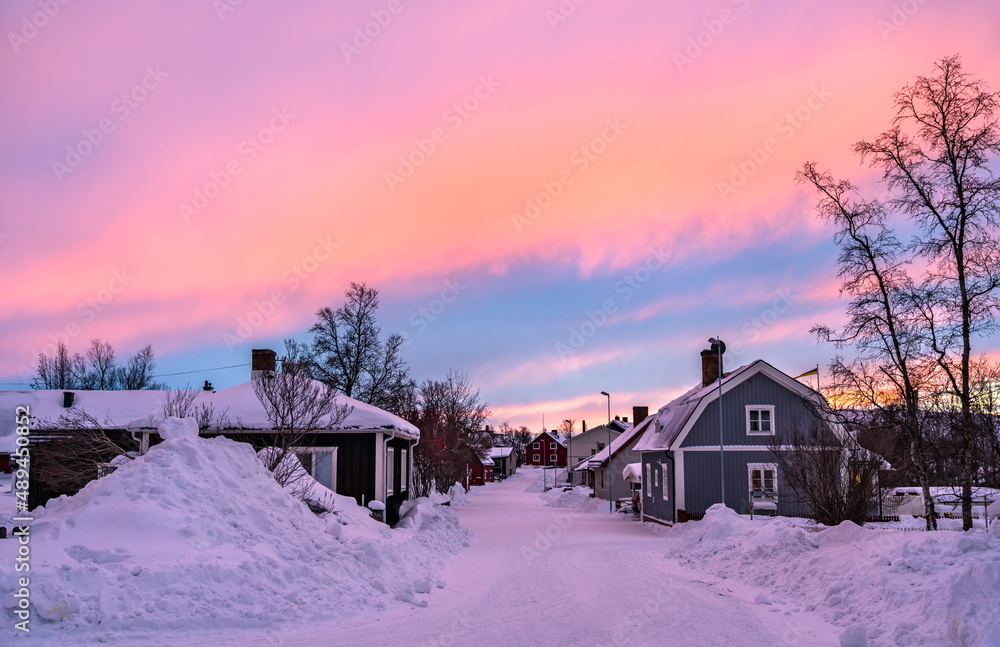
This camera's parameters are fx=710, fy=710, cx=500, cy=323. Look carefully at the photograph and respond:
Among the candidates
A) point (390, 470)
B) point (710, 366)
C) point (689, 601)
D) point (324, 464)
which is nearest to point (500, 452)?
point (710, 366)

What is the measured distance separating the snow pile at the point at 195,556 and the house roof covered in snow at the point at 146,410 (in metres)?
6.71

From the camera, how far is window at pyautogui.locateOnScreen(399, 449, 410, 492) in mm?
26094

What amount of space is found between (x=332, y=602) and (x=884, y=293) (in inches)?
593

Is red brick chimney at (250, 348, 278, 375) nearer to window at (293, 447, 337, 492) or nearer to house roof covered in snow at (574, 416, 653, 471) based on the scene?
window at (293, 447, 337, 492)

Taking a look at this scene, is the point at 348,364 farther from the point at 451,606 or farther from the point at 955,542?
the point at 955,542

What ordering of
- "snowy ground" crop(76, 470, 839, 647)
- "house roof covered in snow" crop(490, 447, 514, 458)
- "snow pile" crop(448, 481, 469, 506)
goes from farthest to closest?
"house roof covered in snow" crop(490, 447, 514, 458) → "snow pile" crop(448, 481, 469, 506) → "snowy ground" crop(76, 470, 839, 647)

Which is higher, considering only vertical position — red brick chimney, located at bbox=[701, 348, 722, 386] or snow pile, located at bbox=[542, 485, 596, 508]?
red brick chimney, located at bbox=[701, 348, 722, 386]

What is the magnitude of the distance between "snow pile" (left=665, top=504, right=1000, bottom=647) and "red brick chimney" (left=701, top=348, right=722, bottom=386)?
1628cm

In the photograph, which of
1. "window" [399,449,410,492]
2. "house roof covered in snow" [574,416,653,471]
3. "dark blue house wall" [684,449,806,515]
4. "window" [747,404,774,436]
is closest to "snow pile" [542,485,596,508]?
"house roof covered in snow" [574,416,653,471]

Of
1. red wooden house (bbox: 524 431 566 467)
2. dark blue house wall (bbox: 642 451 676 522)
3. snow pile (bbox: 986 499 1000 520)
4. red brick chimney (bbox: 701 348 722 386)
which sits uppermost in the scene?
red brick chimney (bbox: 701 348 722 386)

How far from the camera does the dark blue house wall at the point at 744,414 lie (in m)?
28.0

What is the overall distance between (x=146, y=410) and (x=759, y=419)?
23948 mm

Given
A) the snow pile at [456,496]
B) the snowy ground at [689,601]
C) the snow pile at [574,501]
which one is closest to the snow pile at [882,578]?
the snowy ground at [689,601]

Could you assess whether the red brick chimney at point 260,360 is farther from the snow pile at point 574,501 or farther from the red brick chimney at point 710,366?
the snow pile at point 574,501
